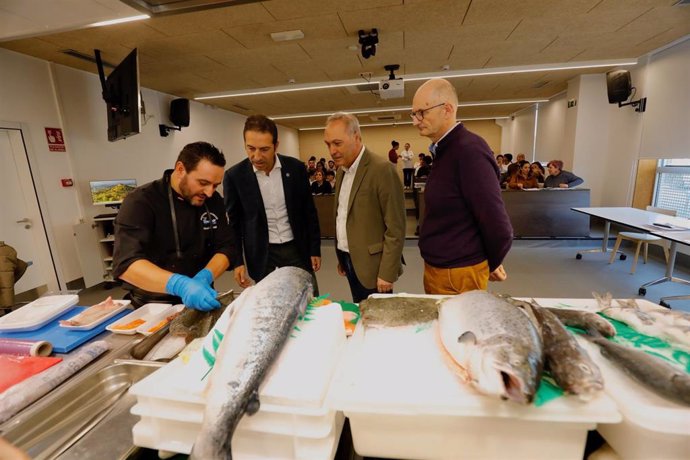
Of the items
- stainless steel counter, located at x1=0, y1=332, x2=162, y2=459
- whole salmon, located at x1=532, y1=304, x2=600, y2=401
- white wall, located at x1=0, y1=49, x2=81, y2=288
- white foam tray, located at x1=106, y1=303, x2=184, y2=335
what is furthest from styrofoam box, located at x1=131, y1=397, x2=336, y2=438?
white wall, located at x1=0, y1=49, x2=81, y2=288

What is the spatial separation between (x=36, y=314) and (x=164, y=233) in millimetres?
603

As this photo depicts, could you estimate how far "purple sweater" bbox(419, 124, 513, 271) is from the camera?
1.53 meters

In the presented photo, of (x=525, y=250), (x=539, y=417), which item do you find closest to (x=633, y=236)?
(x=525, y=250)

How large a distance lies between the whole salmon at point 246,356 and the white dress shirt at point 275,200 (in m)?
1.39

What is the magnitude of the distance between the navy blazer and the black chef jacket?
448 mm

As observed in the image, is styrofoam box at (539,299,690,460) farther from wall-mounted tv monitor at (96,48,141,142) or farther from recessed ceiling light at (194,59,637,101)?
recessed ceiling light at (194,59,637,101)

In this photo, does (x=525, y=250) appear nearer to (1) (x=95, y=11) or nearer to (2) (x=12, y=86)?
(1) (x=95, y=11)

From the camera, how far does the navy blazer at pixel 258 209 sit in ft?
7.45

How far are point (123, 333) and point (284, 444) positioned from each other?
1.04 metres

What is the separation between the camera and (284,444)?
2.17 feet

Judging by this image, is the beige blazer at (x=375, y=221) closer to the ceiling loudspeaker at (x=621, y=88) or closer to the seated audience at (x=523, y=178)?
the seated audience at (x=523, y=178)

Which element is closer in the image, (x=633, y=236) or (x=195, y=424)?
(x=195, y=424)

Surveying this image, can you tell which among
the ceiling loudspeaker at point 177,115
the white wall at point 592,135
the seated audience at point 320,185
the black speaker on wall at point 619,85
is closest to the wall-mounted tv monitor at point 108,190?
the ceiling loudspeaker at point 177,115

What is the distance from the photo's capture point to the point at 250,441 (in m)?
0.67
